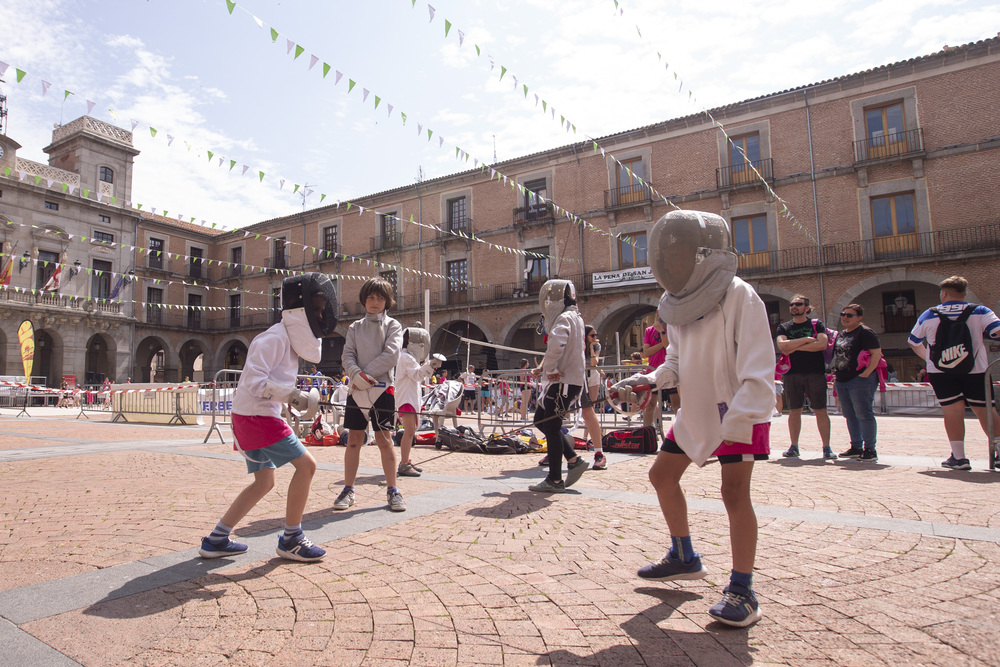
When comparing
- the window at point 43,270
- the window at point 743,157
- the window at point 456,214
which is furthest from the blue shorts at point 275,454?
the window at point 43,270

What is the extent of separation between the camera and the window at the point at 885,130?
61.5 feet

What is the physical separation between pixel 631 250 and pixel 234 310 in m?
25.3

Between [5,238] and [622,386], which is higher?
[5,238]

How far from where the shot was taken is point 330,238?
31.8 metres

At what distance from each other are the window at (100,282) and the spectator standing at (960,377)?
35411mm

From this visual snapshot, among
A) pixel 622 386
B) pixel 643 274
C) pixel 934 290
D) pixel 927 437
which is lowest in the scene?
pixel 927 437

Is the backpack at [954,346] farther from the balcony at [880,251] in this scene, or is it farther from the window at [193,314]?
the window at [193,314]

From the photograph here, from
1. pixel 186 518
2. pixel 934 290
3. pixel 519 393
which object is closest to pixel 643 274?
pixel 934 290

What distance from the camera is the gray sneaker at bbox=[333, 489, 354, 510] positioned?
12.9 ft

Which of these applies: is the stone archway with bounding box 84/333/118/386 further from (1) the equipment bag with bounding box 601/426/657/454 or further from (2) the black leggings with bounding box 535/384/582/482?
(2) the black leggings with bounding box 535/384/582/482

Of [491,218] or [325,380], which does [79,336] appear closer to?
[491,218]

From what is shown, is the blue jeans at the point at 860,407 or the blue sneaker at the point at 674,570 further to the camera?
the blue jeans at the point at 860,407

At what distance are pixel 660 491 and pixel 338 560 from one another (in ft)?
5.16

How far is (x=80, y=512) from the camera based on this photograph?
12.5 feet
